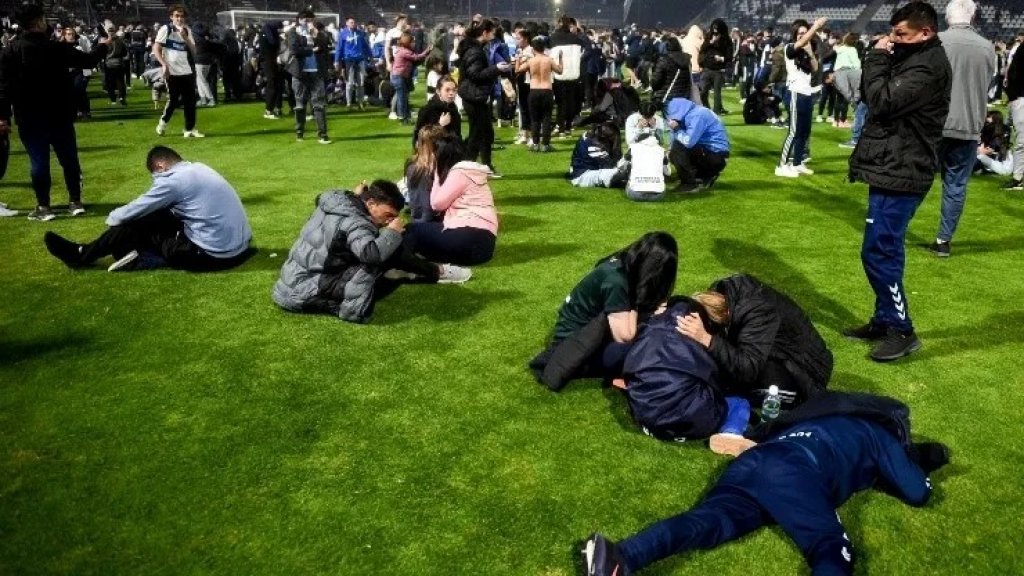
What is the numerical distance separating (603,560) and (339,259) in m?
3.28

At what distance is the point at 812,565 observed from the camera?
2889mm

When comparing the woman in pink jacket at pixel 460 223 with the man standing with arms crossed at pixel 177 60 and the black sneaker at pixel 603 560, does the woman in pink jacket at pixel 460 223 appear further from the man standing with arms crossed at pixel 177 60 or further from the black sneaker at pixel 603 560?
the man standing with arms crossed at pixel 177 60

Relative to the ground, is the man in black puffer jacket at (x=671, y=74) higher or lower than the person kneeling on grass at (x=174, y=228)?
higher

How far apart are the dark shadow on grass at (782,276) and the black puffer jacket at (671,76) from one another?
5214 millimetres

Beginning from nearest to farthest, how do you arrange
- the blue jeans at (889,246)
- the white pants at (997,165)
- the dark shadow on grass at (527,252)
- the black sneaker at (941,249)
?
the blue jeans at (889,246) → the dark shadow on grass at (527,252) → the black sneaker at (941,249) → the white pants at (997,165)

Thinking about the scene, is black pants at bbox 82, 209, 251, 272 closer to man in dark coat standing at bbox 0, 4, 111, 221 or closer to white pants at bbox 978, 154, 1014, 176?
man in dark coat standing at bbox 0, 4, 111, 221

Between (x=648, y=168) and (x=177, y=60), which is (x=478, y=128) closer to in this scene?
(x=648, y=168)

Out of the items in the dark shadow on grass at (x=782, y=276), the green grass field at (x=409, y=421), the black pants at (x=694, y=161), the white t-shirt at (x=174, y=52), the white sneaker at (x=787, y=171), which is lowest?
the green grass field at (x=409, y=421)

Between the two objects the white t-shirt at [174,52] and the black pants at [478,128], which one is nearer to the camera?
the black pants at [478,128]

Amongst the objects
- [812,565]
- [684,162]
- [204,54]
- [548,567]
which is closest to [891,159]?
[812,565]

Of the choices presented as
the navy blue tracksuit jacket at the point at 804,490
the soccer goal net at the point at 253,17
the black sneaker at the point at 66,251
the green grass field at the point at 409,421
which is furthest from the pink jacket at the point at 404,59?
the soccer goal net at the point at 253,17

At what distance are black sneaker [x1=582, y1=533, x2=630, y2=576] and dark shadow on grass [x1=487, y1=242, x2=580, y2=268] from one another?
13.6 feet

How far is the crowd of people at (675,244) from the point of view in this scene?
3.27m

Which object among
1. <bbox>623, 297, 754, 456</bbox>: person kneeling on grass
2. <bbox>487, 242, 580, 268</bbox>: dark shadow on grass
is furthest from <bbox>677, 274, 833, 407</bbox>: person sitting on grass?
<bbox>487, 242, 580, 268</bbox>: dark shadow on grass
